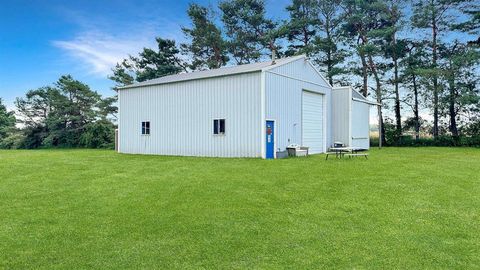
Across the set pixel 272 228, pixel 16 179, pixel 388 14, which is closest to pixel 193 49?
pixel 388 14

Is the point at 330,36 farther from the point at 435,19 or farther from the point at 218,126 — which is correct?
the point at 218,126

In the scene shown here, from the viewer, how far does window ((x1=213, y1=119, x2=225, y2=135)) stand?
49.0 feet

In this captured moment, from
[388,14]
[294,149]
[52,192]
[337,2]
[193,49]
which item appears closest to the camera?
[52,192]

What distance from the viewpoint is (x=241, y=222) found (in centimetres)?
492

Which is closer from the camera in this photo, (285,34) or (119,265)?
(119,265)

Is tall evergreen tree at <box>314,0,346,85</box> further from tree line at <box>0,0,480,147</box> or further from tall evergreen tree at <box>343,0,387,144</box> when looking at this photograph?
tall evergreen tree at <box>343,0,387,144</box>

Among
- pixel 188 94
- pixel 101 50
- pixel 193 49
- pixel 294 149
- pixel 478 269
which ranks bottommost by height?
pixel 478 269

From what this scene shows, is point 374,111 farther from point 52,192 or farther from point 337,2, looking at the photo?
point 52,192

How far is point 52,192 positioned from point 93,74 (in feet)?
81.8

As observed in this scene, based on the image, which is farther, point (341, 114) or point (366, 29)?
point (366, 29)

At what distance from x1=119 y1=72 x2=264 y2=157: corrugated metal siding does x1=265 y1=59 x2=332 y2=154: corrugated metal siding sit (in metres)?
0.81

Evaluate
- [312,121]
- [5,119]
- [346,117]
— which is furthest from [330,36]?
[5,119]

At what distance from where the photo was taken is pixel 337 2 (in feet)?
93.4

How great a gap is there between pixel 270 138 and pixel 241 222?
31.4 ft
